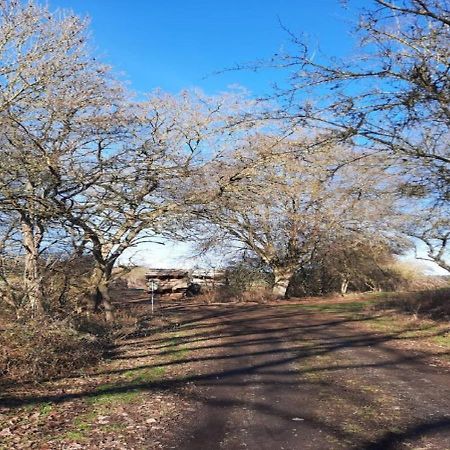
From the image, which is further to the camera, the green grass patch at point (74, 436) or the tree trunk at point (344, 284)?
the tree trunk at point (344, 284)

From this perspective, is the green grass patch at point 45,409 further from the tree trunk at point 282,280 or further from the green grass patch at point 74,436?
the tree trunk at point 282,280

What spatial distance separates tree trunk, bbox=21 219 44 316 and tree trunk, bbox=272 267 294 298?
66.0 feet

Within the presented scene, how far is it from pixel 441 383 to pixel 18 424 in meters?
6.07

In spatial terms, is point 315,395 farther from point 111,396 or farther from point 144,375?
point 144,375

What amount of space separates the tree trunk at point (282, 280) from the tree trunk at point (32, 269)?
20.1 m

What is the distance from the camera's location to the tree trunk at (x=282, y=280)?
99.2ft

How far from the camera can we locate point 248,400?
696 centimetres

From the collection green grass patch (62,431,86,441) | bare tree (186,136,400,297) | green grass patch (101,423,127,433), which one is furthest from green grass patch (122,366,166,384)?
bare tree (186,136,400,297)

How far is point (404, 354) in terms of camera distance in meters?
10.7

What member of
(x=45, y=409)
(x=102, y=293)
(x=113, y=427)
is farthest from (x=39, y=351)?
(x=102, y=293)

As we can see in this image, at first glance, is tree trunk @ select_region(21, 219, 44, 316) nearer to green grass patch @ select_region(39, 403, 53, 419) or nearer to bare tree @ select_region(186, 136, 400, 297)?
green grass patch @ select_region(39, 403, 53, 419)

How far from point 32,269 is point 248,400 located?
597 centimetres

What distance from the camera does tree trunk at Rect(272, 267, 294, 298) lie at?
30250 millimetres

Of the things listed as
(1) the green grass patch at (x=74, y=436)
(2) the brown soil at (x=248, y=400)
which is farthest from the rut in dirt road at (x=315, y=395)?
(1) the green grass patch at (x=74, y=436)
